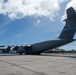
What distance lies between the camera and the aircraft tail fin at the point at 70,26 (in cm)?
4382

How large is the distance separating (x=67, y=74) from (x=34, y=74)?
78.5 inches

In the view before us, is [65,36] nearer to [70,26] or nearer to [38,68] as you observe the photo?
[70,26]

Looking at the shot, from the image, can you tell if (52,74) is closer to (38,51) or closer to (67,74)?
(67,74)

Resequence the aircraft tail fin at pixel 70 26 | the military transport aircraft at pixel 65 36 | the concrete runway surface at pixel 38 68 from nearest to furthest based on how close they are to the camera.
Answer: the concrete runway surface at pixel 38 68 → the aircraft tail fin at pixel 70 26 → the military transport aircraft at pixel 65 36

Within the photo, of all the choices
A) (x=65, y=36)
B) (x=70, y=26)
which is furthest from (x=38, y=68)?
(x=65, y=36)

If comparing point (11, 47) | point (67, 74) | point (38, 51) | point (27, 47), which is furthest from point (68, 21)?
point (67, 74)

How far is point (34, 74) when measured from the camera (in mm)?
11695

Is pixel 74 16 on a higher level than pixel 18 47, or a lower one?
higher

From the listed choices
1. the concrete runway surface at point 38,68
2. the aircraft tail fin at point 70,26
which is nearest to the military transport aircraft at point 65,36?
the aircraft tail fin at point 70,26

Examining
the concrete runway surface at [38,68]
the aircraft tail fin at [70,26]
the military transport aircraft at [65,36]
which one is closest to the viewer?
the concrete runway surface at [38,68]

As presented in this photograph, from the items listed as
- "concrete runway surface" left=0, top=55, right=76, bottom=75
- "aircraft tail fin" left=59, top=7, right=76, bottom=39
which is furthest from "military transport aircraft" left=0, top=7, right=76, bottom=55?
"concrete runway surface" left=0, top=55, right=76, bottom=75

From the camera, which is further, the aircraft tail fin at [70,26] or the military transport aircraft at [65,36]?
the military transport aircraft at [65,36]

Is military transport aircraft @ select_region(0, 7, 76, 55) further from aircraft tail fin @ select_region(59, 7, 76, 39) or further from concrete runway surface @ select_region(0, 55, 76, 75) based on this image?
concrete runway surface @ select_region(0, 55, 76, 75)

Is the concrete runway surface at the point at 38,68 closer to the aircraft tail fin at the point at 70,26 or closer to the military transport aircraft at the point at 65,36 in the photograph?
the aircraft tail fin at the point at 70,26
